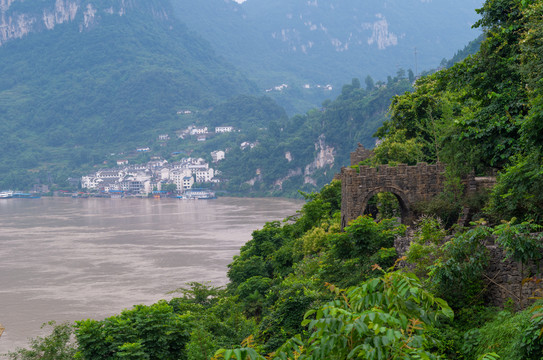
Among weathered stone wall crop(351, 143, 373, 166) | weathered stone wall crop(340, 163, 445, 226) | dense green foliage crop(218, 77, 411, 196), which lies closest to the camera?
weathered stone wall crop(340, 163, 445, 226)

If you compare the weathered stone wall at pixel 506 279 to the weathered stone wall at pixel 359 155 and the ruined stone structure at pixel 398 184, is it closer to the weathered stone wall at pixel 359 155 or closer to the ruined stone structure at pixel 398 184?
the ruined stone structure at pixel 398 184

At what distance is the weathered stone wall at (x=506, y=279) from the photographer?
9005mm

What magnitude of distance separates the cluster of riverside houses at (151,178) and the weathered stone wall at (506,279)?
471 ft

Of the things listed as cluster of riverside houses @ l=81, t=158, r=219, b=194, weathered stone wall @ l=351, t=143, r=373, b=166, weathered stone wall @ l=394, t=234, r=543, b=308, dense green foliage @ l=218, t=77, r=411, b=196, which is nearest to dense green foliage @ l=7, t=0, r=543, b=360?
weathered stone wall @ l=394, t=234, r=543, b=308

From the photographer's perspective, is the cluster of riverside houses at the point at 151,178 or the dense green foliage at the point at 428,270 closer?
the dense green foliage at the point at 428,270

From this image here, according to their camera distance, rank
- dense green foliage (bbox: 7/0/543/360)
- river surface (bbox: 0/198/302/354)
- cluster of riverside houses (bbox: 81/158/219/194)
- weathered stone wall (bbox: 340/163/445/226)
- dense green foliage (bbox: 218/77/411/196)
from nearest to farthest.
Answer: dense green foliage (bbox: 7/0/543/360) → weathered stone wall (bbox: 340/163/445/226) → river surface (bbox: 0/198/302/354) → dense green foliage (bbox: 218/77/411/196) → cluster of riverside houses (bbox: 81/158/219/194)

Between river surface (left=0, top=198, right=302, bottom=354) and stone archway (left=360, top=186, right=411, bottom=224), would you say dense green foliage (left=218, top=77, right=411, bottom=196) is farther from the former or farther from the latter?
stone archway (left=360, top=186, right=411, bottom=224)

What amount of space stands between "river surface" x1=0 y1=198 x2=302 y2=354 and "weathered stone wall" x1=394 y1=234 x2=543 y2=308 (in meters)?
23.6

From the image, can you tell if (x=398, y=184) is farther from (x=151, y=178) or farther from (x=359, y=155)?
(x=151, y=178)

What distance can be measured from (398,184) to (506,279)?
8.94m

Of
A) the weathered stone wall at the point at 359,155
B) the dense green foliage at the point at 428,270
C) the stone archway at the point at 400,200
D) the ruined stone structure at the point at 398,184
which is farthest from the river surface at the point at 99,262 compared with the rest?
the stone archway at the point at 400,200

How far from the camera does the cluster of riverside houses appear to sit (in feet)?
509

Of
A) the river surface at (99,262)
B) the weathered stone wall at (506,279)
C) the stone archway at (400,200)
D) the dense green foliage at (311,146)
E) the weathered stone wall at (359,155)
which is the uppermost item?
the dense green foliage at (311,146)

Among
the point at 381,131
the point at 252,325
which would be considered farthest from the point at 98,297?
the point at 252,325
